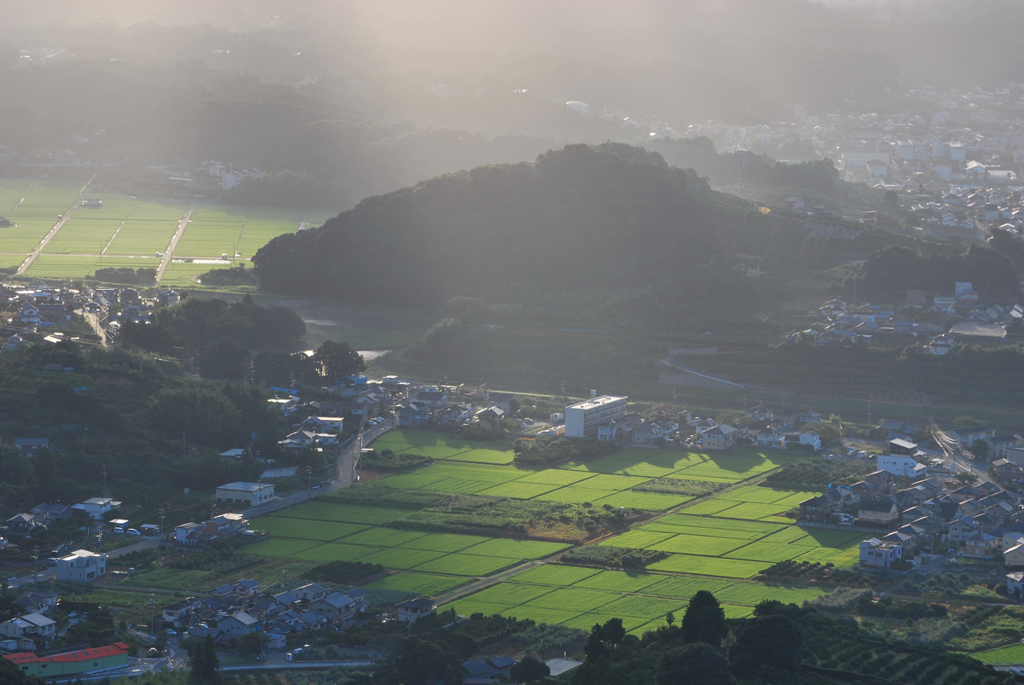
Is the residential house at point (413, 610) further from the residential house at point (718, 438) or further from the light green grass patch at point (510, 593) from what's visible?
the residential house at point (718, 438)

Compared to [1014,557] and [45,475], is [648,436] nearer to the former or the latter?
[1014,557]

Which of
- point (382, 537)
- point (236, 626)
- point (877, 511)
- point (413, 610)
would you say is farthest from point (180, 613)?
point (877, 511)

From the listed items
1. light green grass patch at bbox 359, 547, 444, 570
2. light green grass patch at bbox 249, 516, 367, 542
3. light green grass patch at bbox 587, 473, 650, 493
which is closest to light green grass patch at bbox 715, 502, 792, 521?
light green grass patch at bbox 587, 473, 650, 493

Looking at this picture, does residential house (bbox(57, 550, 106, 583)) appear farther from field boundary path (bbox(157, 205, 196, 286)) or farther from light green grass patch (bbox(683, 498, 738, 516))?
field boundary path (bbox(157, 205, 196, 286))

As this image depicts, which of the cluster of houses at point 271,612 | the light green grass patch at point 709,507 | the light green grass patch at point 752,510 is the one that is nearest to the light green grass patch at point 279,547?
the cluster of houses at point 271,612

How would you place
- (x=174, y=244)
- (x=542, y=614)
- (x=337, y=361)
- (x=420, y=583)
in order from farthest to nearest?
1. (x=174, y=244)
2. (x=337, y=361)
3. (x=420, y=583)
4. (x=542, y=614)
